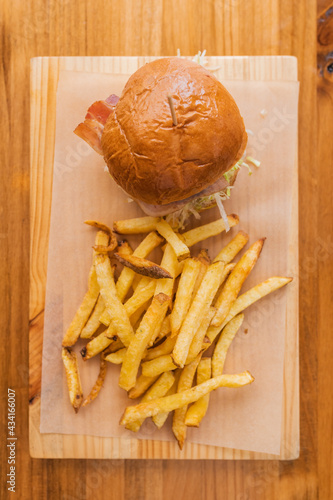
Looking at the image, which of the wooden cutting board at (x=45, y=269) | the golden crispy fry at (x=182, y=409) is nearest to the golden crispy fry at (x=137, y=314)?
the golden crispy fry at (x=182, y=409)

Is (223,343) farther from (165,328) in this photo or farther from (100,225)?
(100,225)

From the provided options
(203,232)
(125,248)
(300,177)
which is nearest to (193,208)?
(203,232)

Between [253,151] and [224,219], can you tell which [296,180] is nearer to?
[253,151]

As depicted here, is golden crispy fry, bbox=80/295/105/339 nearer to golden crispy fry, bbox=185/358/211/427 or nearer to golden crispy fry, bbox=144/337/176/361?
golden crispy fry, bbox=144/337/176/361

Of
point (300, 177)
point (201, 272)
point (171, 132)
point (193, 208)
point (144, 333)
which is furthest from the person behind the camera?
point (300, 177)

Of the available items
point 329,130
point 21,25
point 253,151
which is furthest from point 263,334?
point 21,25

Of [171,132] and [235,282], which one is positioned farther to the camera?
[235,282]

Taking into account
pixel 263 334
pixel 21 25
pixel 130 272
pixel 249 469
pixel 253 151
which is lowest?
pixel 249 469
